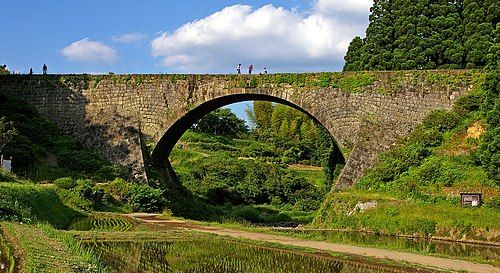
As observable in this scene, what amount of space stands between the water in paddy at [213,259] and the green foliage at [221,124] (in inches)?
2674

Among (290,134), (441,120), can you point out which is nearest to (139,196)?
(441,120)

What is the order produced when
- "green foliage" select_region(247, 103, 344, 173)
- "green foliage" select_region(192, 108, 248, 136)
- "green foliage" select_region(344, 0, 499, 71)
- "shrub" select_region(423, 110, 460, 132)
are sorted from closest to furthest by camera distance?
"shrub" select_region(423, 110, 460, 132)
"green foliage" select_region(344, 0, 499, 71)
"green foliage" select_region(247, 103, 344, 173)
"green foliage" select_region(192, 108, 248, 136)

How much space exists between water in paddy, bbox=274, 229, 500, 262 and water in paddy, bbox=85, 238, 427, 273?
4.52 m

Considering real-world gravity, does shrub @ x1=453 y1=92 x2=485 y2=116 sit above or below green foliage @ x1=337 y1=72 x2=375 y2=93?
below

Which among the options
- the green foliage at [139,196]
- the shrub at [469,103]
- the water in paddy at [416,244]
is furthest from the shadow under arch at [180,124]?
the water in paddy at [416,244]

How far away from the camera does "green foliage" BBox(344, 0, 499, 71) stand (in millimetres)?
33062

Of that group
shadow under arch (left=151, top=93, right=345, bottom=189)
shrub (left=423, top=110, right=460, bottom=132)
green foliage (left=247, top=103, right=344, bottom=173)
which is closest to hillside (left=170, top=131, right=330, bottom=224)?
shadow under arch (left=151, top=93, right=345, bottom=189)

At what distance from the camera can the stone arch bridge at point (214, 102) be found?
2978cm

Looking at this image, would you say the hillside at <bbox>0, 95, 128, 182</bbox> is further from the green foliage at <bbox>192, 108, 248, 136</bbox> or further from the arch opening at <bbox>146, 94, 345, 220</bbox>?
the green foliage at <bbox>192, 108, 248, 136</bbox>

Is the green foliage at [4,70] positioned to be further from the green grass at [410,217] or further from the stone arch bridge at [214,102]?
the green grass at [410,217]

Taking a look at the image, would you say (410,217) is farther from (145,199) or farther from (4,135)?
(4,135)

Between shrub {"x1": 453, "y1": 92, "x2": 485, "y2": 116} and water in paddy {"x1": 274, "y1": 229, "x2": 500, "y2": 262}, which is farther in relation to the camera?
shrub {"x1": 453, "y1": 92, "x2": 485, "y2": 116}

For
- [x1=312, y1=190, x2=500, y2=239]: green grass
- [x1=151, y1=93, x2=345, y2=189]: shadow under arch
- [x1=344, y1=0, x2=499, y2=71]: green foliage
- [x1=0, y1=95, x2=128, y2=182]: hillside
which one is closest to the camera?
[x1=312, y1=190, x2=500, y2=239]: green grass

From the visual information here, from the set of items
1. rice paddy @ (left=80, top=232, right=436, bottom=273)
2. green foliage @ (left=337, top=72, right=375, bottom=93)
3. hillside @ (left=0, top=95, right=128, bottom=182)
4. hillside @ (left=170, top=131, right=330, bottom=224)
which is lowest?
hillside @ (left=170, top=131, right=330, bottom=224)
